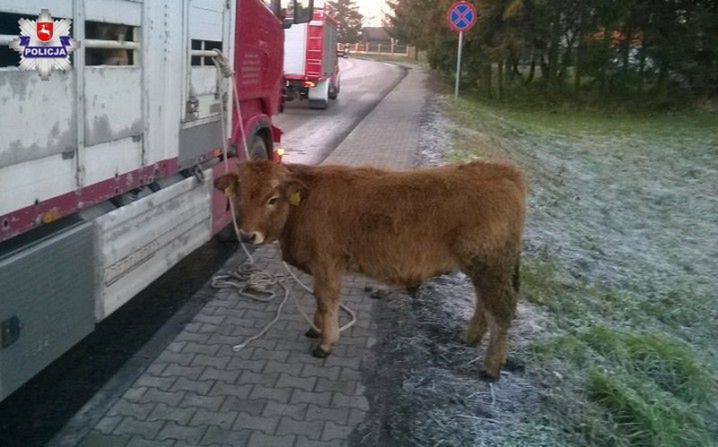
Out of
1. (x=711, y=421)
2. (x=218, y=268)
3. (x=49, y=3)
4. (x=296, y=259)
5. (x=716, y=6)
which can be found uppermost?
(x=716, y=6)

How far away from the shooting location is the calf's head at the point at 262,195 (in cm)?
454

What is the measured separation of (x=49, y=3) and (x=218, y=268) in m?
3.67

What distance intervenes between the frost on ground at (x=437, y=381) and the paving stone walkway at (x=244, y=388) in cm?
14

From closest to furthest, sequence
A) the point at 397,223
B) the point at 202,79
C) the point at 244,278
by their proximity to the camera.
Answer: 1. the point at 397,223
2. the point at 202,79
3. the point at 244,278

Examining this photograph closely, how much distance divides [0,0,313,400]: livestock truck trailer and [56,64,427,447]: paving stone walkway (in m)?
0.53

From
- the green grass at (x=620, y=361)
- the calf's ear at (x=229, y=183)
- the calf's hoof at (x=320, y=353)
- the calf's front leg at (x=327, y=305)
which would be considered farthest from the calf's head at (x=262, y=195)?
the green grass at (x=620, y=361)

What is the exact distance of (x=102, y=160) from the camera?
4262 millimetres

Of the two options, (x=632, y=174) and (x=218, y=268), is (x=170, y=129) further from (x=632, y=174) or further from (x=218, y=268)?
(x=632, y=174)

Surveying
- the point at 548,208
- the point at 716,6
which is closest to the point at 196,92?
the point at 548,208

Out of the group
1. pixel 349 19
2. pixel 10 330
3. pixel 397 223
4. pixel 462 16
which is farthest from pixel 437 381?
pixel 349 19

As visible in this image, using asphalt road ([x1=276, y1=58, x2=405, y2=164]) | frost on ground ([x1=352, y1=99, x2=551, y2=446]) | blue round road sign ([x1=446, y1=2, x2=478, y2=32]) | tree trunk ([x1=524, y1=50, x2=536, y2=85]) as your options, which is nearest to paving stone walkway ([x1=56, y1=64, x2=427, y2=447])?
frost on ground ([x1=352, y1=99, x2=551, y2=446])

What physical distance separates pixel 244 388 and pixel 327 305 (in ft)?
2.63

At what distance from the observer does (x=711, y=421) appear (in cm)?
505

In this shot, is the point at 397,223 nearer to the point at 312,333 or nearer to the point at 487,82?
the point at 312,333
